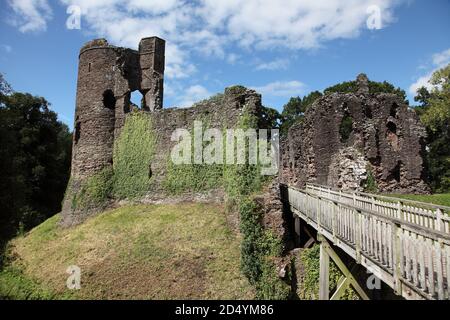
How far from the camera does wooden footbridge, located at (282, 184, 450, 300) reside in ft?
15.8

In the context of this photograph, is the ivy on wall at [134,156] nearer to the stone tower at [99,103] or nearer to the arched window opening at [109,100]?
the stone tower at [99,103]

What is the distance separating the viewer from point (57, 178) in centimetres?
3131

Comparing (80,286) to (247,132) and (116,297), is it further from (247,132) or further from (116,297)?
(247,132)

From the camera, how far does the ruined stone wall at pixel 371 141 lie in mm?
19359

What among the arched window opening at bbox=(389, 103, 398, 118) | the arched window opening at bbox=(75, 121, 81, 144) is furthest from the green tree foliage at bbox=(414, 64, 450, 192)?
the arched window opening at bbox=(75, 121, 81, 144)

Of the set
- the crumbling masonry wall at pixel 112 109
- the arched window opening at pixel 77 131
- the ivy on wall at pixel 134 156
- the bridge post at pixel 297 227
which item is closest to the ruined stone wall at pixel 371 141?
the bridge post at pixel 297 227

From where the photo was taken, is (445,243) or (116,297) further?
(116,297)

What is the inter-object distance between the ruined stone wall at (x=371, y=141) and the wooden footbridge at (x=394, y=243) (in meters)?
9.40

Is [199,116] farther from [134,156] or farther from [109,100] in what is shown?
[109,100]

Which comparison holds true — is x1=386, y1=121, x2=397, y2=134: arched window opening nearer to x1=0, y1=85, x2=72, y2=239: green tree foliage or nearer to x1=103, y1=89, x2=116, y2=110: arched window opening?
x1=103, y1=89, x2=116, y2=110: arched window opening

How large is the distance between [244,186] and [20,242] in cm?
1221

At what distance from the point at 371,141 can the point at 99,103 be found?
49.5ft
